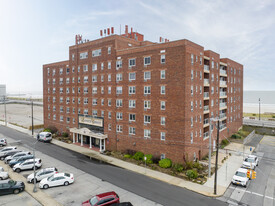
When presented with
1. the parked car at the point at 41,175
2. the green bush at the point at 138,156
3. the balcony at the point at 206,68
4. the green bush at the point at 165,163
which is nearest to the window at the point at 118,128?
the green bush at the point at 138,156

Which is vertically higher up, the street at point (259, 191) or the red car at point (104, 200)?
the red car at point (104, 200)

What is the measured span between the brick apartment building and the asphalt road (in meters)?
6.17

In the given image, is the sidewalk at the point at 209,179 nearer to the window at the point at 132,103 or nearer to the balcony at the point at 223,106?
Result: the balcony at the point at 223,106

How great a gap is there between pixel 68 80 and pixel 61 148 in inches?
690

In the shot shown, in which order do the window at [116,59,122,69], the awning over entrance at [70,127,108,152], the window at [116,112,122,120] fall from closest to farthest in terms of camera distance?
the window at [116,59,122,69]
the window at [116,112,122,120]
the awning over entrance at [70,127,108,152]

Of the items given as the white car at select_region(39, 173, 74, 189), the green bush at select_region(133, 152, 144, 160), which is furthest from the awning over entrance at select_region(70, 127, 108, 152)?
the white car at select_region(39, 173, 74, 189)

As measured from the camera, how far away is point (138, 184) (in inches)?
1011

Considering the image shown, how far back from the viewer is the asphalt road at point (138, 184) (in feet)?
71.5

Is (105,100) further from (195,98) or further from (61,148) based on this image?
(195,98)

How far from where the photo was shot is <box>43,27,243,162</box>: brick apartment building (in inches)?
1224

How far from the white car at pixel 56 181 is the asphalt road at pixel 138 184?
4230 millimetres

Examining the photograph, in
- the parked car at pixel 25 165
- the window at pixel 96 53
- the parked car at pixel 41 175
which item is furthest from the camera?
the window at pixel 96 53

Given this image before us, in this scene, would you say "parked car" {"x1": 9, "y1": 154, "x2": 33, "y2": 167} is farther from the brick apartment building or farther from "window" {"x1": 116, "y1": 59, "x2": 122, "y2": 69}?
"window" {"x1": 116, "y1": 59, "x2": 122, "y2": 69}

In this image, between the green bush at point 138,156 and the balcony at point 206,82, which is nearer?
the green bush at point 138,156
